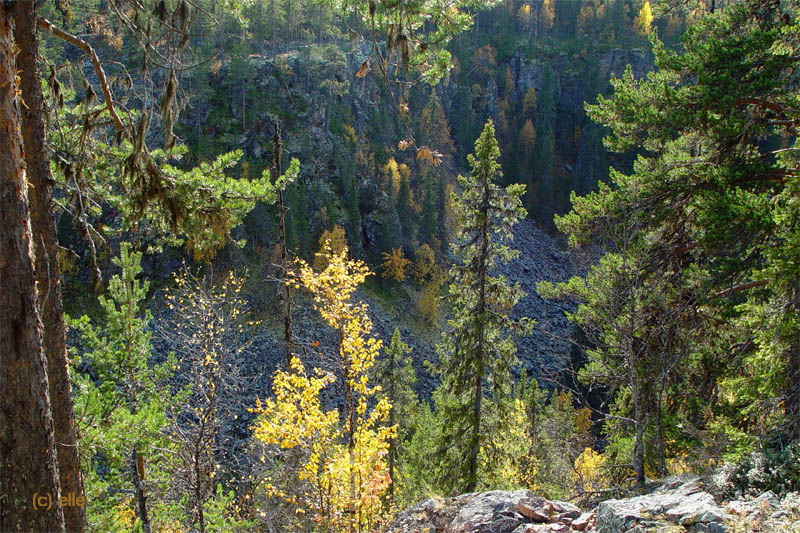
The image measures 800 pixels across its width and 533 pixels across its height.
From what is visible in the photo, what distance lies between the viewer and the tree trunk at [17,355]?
10.1 feet

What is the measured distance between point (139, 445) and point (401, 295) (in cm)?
3681

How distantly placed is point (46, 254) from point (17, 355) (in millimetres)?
931

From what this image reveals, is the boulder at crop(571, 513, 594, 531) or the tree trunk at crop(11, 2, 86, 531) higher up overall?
the tree trunk at crop(11, 2, 86, 531)

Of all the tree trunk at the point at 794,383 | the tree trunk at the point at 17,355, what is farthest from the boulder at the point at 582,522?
the tree trunk at the point at 17,355

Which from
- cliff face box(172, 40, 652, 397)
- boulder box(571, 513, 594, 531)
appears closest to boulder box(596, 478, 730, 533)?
boulder box(571, 513, 594, 531)

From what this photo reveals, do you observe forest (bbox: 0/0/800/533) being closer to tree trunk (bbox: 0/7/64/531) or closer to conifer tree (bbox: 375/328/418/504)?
tree trunk (bbox: 0/7/64/531)

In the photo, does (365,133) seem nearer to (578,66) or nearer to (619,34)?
(578,66)

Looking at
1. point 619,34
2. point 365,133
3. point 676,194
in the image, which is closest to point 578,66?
point 619,34

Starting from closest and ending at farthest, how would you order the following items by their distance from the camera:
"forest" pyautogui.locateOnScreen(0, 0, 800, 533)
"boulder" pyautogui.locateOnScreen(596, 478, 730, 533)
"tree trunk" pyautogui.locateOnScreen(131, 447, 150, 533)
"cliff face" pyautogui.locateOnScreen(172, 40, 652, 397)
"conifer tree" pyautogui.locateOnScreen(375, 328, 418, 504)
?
"forest" pyautogui.locateOnScreen(0, 0, 800, 533), "boulder" pyautogui.locateOnScreen(596, 478, 730, 533), "tree trunk" pyautogui.locateOnScreen(131, 447, 150, 533), "conifer tree" pyautogui.locateOnScreen(375, 328, 418, 504), "cliff face" pyautogui.locateOnScreen(172, 40, 652, 397)

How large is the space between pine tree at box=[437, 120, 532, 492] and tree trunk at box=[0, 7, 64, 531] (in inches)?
345

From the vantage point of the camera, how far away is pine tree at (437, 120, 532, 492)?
11.1 metres

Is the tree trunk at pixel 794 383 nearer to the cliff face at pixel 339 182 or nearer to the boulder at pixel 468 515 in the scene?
the boulder at pixel 468 515

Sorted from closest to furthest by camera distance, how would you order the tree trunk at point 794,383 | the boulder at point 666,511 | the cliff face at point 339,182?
the boulder at point 666,511 → the tree trunk at point 794,383 → the cliff face at point 339,182

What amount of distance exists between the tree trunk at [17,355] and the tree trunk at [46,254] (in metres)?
0.61
